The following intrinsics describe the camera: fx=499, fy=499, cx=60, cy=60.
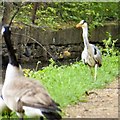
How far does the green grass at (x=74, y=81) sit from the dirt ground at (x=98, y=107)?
15cm

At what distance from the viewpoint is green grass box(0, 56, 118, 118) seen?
7.99 metres

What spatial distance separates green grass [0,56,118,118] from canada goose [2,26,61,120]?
1039mm

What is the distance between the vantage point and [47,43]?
1538cm

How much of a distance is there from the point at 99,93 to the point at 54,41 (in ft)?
22.3

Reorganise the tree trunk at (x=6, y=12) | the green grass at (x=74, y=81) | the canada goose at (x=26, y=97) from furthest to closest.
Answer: the tree trunk at (x=6, y=12) → the green grass at (x=74, y=81) → the canada goose at (x=26, y=97)

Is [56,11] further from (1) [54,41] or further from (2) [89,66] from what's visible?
(2) [89,66]

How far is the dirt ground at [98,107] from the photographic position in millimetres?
7062

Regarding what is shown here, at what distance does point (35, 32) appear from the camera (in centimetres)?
1504

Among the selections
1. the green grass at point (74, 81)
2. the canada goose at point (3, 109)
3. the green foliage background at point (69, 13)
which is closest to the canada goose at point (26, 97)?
the canada goose at point (3, 109)

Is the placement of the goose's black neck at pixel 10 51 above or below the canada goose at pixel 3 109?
above

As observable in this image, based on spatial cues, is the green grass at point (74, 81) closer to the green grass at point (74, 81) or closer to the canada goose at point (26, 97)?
the green grass at point (74, 81)

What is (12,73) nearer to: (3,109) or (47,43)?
(3,109)

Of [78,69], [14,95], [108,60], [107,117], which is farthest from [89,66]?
[14,95]

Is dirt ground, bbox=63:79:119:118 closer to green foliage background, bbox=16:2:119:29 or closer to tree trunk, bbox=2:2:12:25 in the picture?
tree trunk, bbox=2:2:12:25
